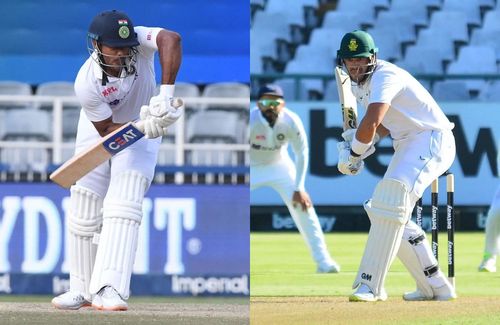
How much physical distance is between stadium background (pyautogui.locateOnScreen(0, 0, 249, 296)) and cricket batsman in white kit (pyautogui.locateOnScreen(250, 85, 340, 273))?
17 centimetres

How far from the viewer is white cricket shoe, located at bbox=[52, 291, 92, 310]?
5531 millimetres

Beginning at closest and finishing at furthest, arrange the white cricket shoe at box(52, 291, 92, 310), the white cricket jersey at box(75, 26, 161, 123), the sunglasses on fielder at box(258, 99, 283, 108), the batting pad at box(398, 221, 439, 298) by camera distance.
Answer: the white cricket jersey at box(75, 26, 161, 123) < the white cricket shoe at box(52, 291, 92, 310) < the batting pad at box(398, 221, 439, 298) < the sunglasses on fielder at box(258, 99, 283, 108)

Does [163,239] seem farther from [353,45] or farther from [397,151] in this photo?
[353,45]

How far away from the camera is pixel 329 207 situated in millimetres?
11484

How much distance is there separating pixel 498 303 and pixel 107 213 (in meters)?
1.99

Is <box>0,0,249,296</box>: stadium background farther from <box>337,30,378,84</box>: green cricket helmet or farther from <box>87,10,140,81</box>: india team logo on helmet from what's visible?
<box>87,10,140,81</box>: india team logo on helmet

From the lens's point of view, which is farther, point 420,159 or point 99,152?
point 420,159

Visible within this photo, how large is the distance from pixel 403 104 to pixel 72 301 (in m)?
1.75

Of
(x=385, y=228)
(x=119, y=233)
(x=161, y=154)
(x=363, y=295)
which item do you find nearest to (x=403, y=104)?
(x=385, y=228)

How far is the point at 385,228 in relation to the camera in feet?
18.1

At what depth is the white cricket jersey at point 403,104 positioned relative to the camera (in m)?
5.45

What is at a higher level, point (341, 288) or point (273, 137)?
point (273, 137)

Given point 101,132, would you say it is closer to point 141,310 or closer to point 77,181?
point 77,181

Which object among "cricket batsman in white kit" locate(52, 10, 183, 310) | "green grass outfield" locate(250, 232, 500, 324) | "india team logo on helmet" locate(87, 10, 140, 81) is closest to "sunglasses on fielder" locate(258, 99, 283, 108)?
"green grass outfield" locate(250, 232, 500, 324)
